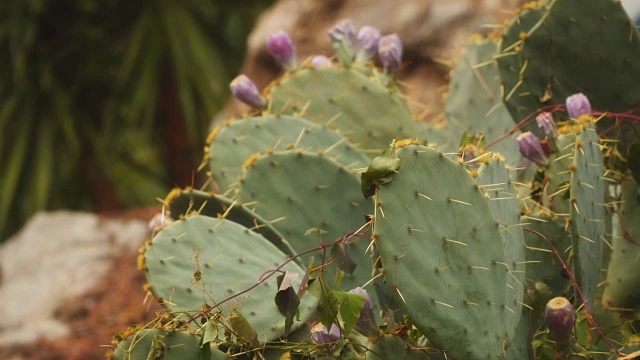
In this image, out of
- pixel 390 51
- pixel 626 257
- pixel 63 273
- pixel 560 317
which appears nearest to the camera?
pixel 560 317

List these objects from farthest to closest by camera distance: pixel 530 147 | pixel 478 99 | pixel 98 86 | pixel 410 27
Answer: pixel 98 86 → pixel 410 27 → pixel 478 99 → pixel 530 147

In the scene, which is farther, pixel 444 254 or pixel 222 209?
pixel 222 209

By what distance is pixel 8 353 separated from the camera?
4.53 metres

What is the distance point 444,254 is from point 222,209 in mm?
535

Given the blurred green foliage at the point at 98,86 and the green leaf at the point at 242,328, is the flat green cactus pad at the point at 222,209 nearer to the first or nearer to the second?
the green leaf at the point at 242,328

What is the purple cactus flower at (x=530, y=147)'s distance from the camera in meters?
1.62

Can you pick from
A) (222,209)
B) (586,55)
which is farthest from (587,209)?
(222,209)

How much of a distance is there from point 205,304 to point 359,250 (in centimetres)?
37

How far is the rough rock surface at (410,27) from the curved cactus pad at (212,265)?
2.48 metres

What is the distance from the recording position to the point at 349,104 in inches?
83.6

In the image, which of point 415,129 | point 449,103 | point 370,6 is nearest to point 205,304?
point 415,129

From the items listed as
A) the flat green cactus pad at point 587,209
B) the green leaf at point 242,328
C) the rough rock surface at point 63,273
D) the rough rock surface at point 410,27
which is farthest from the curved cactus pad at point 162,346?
the rough rock surface at point 63,273

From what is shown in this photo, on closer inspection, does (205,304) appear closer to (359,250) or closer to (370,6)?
(359,250)

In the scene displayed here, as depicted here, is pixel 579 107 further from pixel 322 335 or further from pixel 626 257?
pixel 322 335
